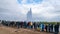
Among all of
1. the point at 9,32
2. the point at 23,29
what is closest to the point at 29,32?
the point at 23,29

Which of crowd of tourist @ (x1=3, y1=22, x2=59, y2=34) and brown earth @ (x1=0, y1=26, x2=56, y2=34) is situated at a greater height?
crowd of tourist @ (x1=3, y1=22, x2=59, y2=34)

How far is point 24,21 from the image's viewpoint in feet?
29.8

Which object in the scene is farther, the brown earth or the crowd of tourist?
the brown earth

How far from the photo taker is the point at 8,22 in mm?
9227

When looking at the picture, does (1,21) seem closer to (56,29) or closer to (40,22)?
(40,22)

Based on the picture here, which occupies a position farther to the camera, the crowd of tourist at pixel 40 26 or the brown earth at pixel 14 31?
the brown earth at pixel 14 31

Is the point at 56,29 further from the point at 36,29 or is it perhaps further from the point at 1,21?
the point at 1,21

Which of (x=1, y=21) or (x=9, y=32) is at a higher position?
(x=1, y=21)

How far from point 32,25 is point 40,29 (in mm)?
494

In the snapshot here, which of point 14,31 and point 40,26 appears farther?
point 14,31

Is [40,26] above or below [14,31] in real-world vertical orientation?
above

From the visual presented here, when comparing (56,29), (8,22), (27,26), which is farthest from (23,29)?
(56,29)

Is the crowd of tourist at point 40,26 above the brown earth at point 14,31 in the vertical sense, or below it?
above

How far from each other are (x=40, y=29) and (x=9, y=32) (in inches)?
68.8
